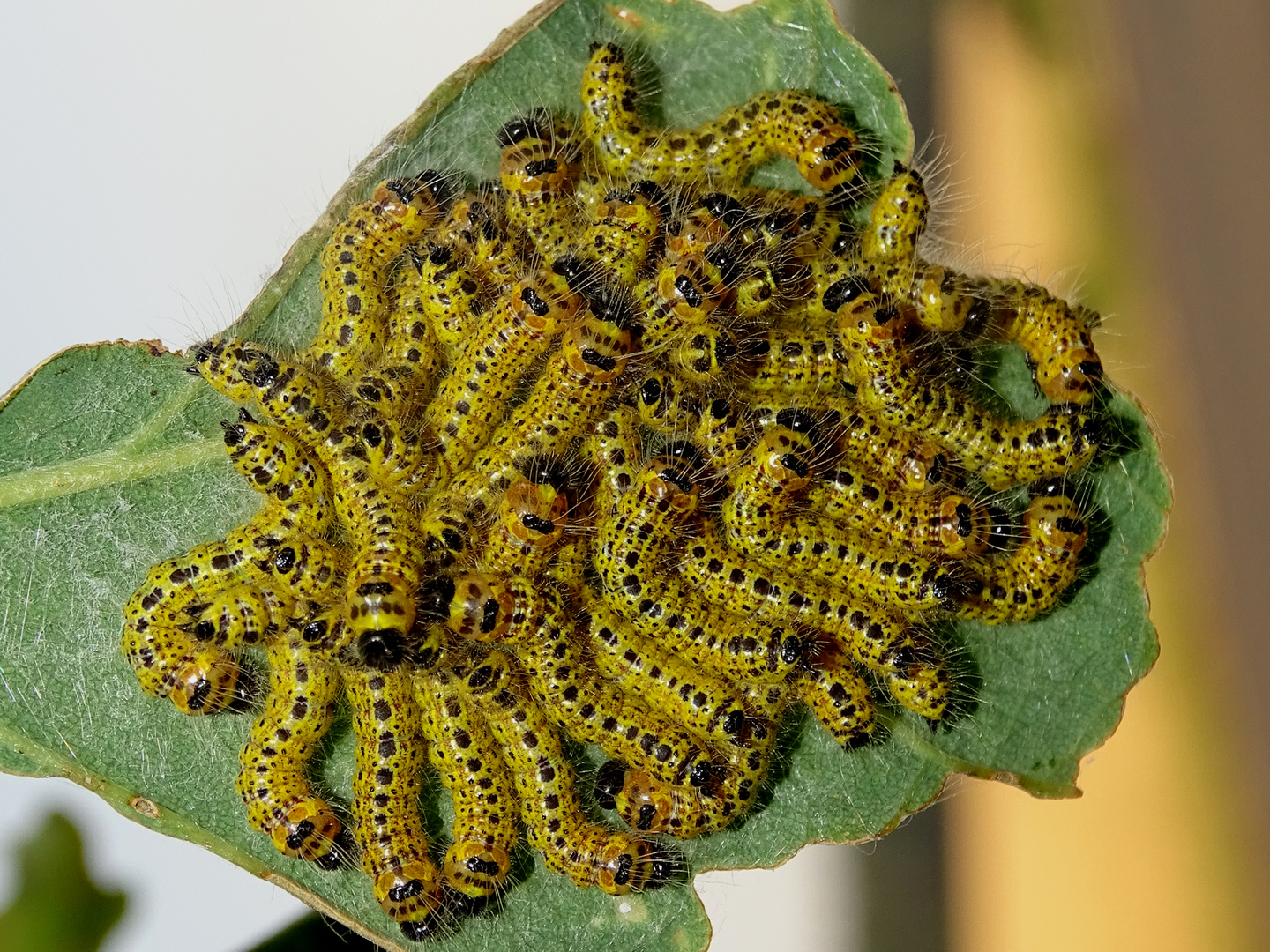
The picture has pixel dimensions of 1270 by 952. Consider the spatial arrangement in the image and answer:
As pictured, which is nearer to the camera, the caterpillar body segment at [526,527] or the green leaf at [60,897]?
the caterpillar body segment at [526,527]

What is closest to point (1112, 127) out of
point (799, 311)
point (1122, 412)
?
point (1122, 412)

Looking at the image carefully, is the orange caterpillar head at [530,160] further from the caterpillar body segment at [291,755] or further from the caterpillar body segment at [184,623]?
the caterpillar body segment at [291,755]

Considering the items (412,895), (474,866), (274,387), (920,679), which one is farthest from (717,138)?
(412,895)

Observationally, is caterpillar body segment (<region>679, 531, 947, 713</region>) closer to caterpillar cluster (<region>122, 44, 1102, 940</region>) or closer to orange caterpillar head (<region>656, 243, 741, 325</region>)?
caterpillar cluster (<region>122, 44, 1102, 940</region>)

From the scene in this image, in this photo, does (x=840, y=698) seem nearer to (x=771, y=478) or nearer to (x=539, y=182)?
(x=771, y=478)

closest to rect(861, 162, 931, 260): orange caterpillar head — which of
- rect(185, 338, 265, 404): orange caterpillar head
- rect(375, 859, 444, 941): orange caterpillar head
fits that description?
rect(185, 338, 265, 404): orange caterpillar head

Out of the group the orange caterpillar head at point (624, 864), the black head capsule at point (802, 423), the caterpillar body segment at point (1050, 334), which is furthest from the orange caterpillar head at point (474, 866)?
the caterpillar body segment at point (1050, 334)
